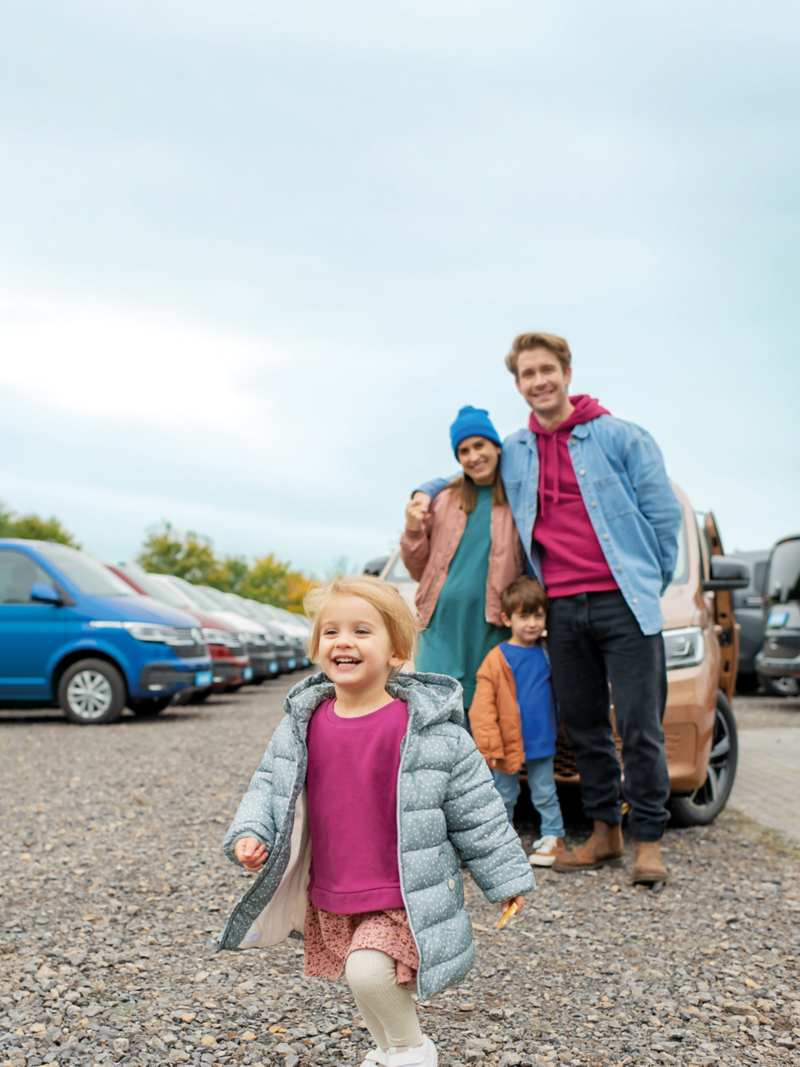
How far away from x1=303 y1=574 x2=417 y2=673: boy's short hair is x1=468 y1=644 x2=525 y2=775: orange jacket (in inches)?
73.5

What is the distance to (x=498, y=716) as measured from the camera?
14.1 feet

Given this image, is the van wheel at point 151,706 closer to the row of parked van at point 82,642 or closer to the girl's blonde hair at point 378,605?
the row of parked van at point 82,642

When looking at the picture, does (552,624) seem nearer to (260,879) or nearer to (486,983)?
(486,983)

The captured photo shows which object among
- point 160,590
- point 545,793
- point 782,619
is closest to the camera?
point 545,793

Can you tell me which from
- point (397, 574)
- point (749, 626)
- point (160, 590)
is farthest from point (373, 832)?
point (749, 626)

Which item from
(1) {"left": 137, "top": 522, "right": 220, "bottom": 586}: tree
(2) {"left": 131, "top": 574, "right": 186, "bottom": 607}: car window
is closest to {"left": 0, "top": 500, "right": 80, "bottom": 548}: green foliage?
(1) {"left": 137, "top": 522, "right": 220, "bottom": 586}: tree

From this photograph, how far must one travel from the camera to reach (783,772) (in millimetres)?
7633

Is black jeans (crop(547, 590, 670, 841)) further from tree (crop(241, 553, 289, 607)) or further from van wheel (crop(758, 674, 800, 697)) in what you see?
tree (crop(241, 553, 289, 607))

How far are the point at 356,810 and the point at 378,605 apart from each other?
468 millimetres

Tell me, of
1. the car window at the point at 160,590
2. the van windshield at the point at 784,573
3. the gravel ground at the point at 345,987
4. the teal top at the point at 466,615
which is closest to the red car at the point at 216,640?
the car window at the point at 160,590

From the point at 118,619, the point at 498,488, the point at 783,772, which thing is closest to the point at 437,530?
the point at 498,488

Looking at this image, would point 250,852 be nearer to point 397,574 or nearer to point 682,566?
point 682,566

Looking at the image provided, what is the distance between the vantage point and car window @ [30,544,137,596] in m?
10.8

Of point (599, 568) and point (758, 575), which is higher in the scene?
point (758, 575)
